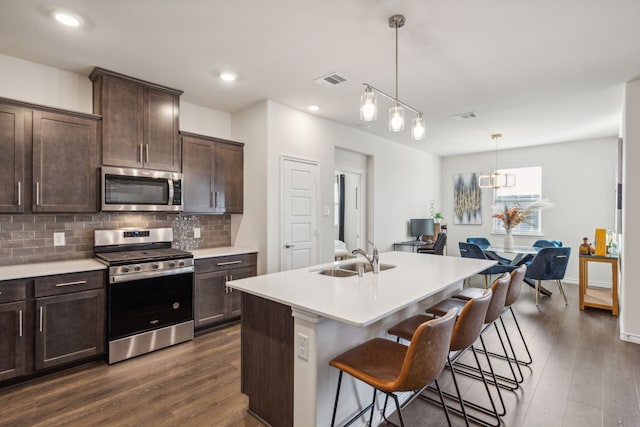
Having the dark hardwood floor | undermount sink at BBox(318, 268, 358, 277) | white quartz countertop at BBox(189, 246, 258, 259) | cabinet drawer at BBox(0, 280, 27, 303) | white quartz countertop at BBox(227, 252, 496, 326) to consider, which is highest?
white quartz countertop at BBox(189, 246, 258, 259)

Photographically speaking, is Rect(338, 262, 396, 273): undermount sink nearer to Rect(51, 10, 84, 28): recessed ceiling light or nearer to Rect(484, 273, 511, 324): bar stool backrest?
Rect(484, 273, 511, 324): bar stool backrest

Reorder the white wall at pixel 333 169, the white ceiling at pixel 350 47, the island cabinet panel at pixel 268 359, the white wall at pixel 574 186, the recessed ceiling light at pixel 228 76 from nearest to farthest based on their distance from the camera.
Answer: the island cabinet panel at pixel 268 359 → the white ceiling at pixel 350 47 → the recessed ceiling light at pixel 228 76 → the white wall at pixel 333 169 → the white wall at pixel 574 186

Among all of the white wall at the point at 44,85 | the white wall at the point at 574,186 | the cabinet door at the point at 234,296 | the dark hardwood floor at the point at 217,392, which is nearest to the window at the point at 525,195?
the white wall at the point at 574,186

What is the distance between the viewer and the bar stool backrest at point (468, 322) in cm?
181

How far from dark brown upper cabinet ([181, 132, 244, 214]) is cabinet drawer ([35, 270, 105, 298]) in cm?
118

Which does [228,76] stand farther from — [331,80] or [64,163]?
[64,163]

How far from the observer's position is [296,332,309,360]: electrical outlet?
1711mm

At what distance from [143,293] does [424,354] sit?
2.62 meters

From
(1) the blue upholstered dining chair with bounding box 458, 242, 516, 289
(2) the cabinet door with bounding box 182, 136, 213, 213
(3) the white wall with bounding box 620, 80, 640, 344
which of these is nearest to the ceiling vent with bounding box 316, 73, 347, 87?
(2) the cabinet door with bounding box 182, 136, 213, 213

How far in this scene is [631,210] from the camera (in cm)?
335

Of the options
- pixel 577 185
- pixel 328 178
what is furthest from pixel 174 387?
pixel 577 185

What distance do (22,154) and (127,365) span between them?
6.43ft

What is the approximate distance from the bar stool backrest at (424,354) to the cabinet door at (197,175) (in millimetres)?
3044

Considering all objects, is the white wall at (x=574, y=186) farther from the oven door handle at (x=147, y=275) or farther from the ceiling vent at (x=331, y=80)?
the oven door handle at (x=147, y=275)
